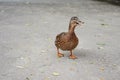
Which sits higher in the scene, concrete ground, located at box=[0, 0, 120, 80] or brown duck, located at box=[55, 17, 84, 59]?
brown duck, located at box=[55, 17, 84, 59]

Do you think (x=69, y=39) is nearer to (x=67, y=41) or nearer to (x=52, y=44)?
(x=67, y=41)

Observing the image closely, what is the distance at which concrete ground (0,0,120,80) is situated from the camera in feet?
24.5

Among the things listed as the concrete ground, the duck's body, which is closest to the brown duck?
the duck's body

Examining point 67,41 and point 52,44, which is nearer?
point 67,41

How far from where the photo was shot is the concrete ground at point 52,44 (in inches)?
293

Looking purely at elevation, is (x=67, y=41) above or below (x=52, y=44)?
above

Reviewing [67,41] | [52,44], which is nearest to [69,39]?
[67,41]

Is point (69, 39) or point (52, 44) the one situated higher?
point (69, 39)

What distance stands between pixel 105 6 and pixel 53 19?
15.6ft

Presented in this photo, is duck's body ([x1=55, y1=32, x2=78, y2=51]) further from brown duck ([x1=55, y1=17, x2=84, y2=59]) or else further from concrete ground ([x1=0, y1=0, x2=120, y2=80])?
concrete ground ([x1=0, y1=0, x2=120, y2=80])

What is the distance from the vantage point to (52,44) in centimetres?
993

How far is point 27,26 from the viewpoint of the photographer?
42.1 feet

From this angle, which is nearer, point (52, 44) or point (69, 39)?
point (69, 39)

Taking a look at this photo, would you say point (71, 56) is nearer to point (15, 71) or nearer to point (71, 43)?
point (71, 43)
